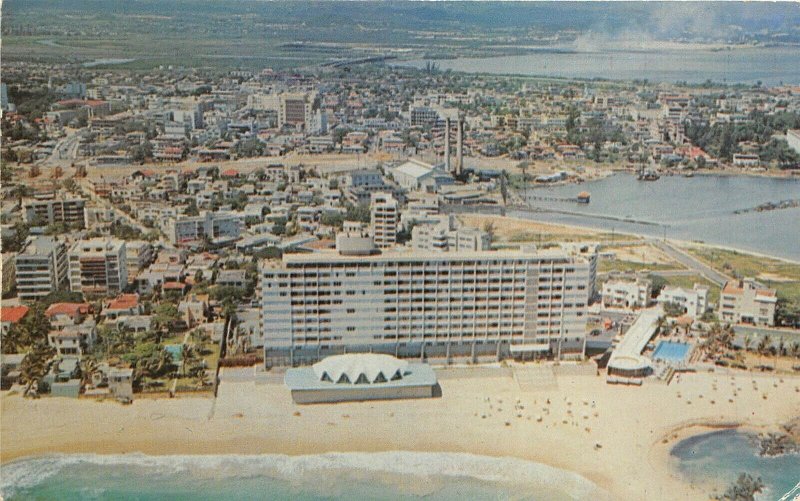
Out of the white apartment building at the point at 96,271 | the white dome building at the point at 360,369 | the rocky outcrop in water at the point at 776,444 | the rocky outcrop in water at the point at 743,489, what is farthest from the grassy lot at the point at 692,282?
the white apartment building at the point at 96,271

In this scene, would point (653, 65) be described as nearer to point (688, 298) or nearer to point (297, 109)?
point (297, 109)

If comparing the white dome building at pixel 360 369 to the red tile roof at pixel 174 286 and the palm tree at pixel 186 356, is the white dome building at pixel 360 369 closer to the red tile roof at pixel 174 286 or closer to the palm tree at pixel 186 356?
the palm tree at pixel 186 356

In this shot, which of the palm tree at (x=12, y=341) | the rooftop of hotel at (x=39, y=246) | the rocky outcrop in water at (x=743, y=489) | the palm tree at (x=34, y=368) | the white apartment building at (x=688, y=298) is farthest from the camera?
the white apartment building at (x=688, y=298)

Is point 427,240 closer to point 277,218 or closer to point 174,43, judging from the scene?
point 277,218

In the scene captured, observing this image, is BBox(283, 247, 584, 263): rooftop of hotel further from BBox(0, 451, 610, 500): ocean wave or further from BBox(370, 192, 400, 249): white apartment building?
BBox(370, 192, 400, 249): white apartment building

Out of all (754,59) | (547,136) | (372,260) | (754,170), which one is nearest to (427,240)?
(372,260)

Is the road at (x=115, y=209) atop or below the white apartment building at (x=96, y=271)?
atop
